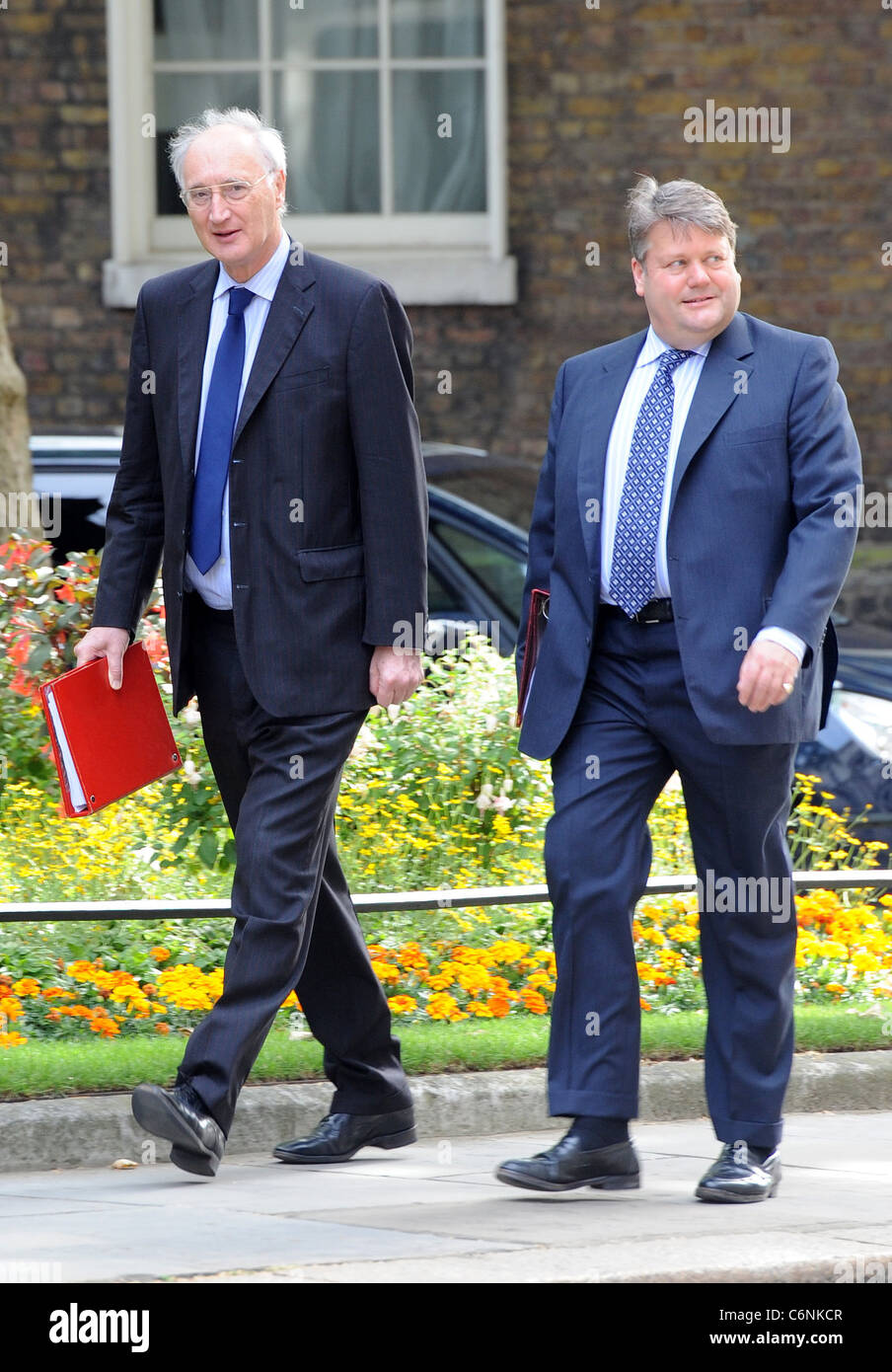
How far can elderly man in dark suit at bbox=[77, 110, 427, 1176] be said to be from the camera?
14.8 feet

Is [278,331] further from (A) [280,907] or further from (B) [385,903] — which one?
(B) [385,903]

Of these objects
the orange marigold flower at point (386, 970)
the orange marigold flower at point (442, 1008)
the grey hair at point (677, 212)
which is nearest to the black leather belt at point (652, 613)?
the grey hair at point (677, 212)

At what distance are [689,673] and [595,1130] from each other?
3.08ft

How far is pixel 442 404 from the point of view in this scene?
13656mm

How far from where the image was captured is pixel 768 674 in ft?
13.9

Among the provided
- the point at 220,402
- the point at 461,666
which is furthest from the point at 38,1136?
the point at 461,666

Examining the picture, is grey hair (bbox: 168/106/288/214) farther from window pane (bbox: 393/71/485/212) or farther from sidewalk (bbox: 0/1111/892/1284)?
window pane (bbox: 393/71/485/212)

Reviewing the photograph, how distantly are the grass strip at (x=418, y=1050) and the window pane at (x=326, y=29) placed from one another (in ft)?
29.3

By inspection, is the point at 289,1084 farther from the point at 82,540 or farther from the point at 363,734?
the point at 82,540

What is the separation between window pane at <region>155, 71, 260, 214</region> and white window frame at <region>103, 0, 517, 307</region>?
0.06m

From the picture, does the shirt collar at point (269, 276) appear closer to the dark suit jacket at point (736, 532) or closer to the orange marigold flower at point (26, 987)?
the dark suit jacket at point (736, 532)

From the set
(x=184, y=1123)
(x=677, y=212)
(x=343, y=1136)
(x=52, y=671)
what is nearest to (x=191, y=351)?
(x=677, y=212)

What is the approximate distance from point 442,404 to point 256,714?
9.22 m

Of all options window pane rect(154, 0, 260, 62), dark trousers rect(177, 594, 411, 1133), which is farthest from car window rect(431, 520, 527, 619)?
window pane rect(154, 0, 260, 62)
